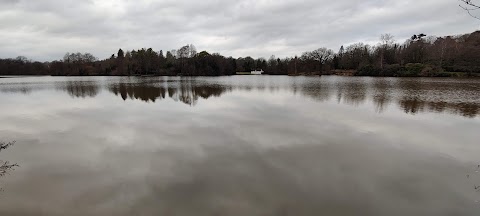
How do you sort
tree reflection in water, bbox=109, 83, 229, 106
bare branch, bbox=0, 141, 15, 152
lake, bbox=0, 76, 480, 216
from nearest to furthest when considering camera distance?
lake, bbox=0, 76, 480, 216
bare branch, bbox=0, 141, 15, 152
tree reflection in water, bbox=109, 83, 229, 106

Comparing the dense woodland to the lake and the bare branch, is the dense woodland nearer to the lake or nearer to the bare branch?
the lake

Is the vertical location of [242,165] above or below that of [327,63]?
below

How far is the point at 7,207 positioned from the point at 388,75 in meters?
72.1

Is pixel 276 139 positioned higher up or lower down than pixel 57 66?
lower down

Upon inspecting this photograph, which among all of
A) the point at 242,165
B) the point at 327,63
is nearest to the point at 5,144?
the point at 242,165

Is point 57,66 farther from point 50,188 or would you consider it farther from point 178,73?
point 50,188

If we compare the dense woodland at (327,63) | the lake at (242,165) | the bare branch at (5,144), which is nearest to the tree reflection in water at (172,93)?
the lake at (242,165)

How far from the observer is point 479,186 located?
20.0 feet

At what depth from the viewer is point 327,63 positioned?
284ft

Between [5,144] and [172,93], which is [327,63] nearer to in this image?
[172,93]

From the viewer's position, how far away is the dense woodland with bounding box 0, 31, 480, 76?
60938mm

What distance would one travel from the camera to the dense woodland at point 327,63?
200 ft

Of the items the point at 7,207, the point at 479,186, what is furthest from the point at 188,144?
the point at 479,186

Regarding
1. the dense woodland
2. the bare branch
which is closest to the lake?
the bare branch
